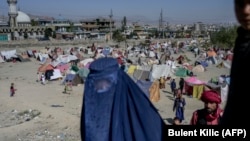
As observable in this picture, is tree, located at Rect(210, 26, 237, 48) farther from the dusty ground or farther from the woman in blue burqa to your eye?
the woman in blue burqa

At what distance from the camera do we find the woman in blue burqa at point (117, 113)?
2.36m

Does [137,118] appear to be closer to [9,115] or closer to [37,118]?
[37,118]

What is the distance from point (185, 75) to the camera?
24375mm

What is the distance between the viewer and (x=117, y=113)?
7.72 feet

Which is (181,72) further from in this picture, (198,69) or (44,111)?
(44,111)

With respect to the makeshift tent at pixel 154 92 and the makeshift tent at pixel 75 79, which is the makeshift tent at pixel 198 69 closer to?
the makeshift tent at pixel 75 79

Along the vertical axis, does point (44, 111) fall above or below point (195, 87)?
below

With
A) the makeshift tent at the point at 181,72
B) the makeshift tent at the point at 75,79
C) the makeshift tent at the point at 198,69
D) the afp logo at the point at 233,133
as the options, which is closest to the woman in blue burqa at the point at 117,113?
the afp logo at the point at 233,133

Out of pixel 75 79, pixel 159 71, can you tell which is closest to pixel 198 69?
pixel 159 71

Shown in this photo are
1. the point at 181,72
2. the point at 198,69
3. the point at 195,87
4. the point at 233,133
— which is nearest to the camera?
the point at 233,133

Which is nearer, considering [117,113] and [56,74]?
[117,113]

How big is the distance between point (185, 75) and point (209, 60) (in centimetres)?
896

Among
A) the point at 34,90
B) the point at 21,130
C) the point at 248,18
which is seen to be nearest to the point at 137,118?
the point at 248,18

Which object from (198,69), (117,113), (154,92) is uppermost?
(117,113)
